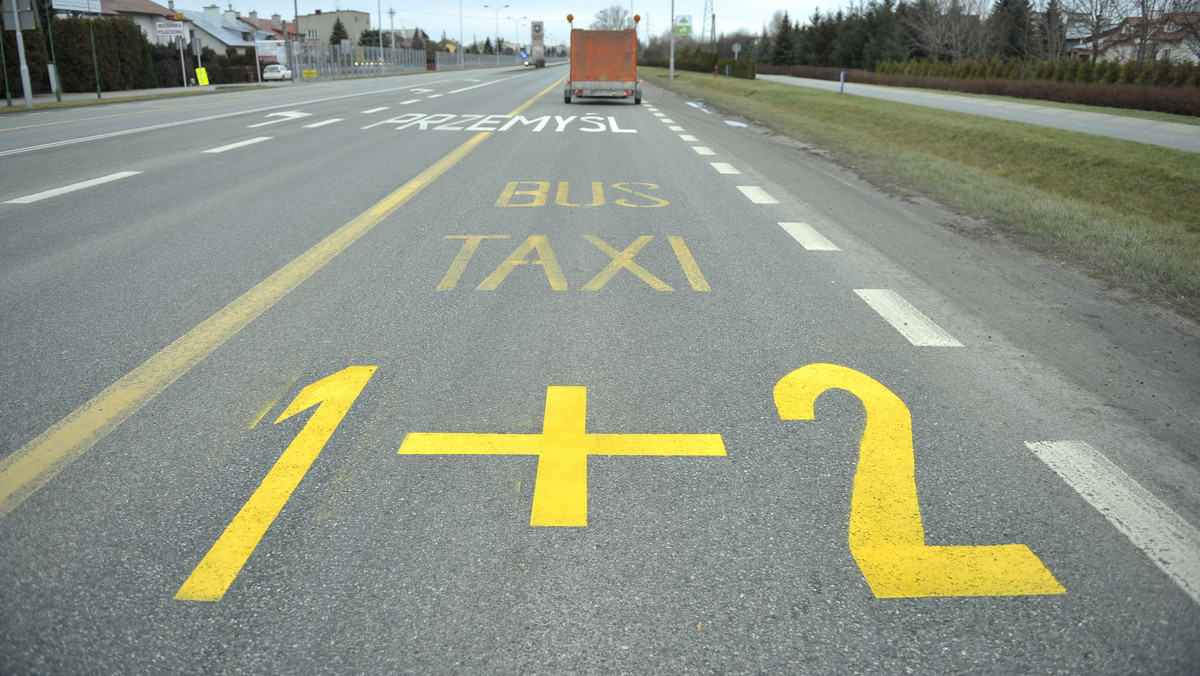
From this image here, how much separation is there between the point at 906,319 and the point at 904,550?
2.60 meters

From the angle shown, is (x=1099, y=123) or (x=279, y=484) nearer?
(x=279, y=484)

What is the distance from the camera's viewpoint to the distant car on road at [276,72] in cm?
5834

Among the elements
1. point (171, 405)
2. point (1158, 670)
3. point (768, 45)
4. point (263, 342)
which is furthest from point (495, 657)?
point (768, 45)

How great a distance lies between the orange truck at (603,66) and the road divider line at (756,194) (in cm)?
1847

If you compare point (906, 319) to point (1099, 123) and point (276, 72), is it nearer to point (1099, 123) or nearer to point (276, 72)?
point (1099, 123)

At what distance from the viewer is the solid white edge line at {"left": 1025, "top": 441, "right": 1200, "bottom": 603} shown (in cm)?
250

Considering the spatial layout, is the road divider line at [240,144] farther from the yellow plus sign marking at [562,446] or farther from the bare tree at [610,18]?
the bare tree at [610,18]

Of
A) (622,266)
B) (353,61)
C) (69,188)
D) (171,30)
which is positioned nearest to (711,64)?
(353,61)

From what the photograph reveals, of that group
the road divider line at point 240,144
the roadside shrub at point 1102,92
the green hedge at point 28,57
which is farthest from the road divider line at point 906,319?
the green hedge at point 28,57

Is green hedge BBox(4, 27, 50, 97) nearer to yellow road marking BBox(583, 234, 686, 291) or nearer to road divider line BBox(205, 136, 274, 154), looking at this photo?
road divider line BBox(205, 136, 274, 154)

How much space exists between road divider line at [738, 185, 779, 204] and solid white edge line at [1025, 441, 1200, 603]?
5.62 meters

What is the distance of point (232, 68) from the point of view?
57.4 metres

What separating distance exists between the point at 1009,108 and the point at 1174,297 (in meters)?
19.5

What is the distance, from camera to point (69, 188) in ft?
28.6
